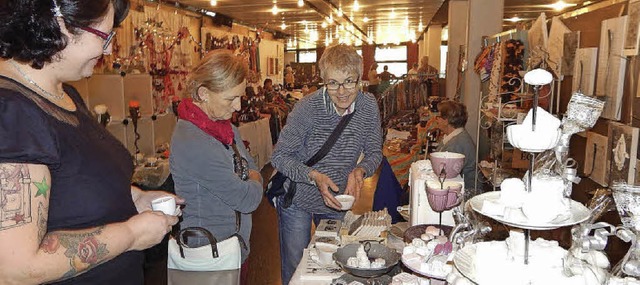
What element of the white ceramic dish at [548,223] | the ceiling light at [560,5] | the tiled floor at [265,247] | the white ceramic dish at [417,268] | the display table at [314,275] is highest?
the ceiling light at [560,5]

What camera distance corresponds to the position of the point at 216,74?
1932mm

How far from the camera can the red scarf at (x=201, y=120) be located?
6.30ft

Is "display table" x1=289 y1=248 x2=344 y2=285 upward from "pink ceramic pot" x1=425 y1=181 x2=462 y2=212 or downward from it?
downward

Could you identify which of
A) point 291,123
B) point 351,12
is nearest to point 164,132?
point 291,123

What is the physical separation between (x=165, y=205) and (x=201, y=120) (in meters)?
0.56

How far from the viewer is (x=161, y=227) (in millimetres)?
1253

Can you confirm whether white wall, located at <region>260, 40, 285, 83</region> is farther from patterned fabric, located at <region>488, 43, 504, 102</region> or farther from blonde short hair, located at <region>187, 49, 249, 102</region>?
blonde short hair, located at <region>187, 49, 249, 102</region>

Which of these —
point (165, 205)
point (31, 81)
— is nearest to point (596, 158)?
point (165, 205)

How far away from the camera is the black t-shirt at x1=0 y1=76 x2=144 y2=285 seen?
984mm

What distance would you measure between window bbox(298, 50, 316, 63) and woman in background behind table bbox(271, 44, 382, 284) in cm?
2186

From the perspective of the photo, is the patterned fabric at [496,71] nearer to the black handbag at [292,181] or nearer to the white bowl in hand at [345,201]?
the black handbag at [292,181]

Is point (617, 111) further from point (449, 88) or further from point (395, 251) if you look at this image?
point (449, 88)

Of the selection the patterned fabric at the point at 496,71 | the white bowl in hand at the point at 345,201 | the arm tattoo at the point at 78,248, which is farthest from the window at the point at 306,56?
the arm tattoo at the point at 78,248

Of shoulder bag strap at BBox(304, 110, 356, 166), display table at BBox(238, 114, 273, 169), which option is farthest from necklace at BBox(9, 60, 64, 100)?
display table at BBox(238, 114, 273, 169)
